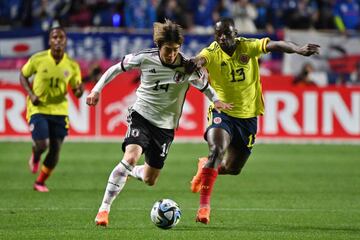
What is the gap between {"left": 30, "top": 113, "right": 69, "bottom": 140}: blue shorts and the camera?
45.6 feet

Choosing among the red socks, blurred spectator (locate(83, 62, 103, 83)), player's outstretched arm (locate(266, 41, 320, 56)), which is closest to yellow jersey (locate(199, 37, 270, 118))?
player's outstretched arm (locate(266, 41, 320, 56))

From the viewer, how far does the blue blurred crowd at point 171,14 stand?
25.4m

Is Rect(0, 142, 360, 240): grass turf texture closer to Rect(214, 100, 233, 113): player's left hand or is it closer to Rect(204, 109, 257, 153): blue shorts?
Rect(204, 109, 257, 153): blue shorts

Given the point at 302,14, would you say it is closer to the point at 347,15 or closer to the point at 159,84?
the point at 347,15

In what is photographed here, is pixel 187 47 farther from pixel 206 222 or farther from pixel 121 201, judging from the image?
pixel 206 222

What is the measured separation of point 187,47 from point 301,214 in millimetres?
13068

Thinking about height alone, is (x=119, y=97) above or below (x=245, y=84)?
below

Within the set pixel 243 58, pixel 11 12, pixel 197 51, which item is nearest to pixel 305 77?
pixel 197 51

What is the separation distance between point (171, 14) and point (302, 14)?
383cm

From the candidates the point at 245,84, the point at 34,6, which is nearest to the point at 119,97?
the point at 34,6

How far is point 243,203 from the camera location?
13.0 meters

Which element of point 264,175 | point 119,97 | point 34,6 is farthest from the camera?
point 34,6

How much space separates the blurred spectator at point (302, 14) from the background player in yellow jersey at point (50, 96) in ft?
43.6

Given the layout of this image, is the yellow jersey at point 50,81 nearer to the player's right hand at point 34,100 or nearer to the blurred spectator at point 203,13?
the player's right hand at point 34,100
